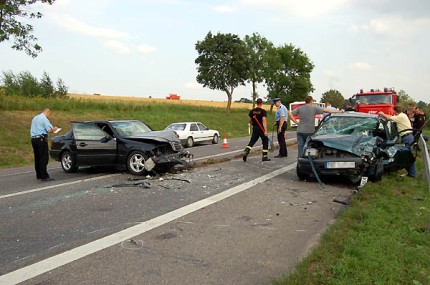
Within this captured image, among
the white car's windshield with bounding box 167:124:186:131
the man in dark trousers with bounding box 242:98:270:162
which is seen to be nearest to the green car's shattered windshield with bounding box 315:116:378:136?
the man in dark trousers with bounding box 242:98:270:162

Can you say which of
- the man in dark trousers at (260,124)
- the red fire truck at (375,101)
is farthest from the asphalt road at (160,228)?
the red fire truck at (375,101)

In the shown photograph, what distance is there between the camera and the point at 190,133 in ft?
68.7

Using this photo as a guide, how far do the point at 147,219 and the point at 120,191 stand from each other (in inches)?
85.8

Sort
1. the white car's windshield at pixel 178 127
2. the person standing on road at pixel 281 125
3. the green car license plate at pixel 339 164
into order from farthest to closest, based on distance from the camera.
Result: the white car's windshield at pixel 178 127
the person standing on road at pixel 281 125
the green car license plate at pixel 339 164

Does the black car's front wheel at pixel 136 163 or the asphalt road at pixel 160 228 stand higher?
the black car's front wheel at pixel 136 163

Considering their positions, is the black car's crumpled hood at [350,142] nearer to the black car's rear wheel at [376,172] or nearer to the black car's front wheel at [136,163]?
the black car's rear wheel at [376,172]

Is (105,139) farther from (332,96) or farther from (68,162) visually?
(332,96)

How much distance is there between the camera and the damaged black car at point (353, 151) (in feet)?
25.5

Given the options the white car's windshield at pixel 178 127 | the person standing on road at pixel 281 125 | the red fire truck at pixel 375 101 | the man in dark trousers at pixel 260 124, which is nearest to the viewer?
the man in dark trousers at pixel 260 124

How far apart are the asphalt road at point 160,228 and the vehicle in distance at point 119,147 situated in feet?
1.90

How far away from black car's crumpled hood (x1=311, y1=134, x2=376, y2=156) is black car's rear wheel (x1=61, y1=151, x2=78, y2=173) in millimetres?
6266

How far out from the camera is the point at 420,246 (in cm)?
436

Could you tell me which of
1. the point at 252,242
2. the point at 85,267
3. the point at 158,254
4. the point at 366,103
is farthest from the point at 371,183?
the point at 366,103

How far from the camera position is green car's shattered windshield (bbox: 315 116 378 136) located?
8.76 m
